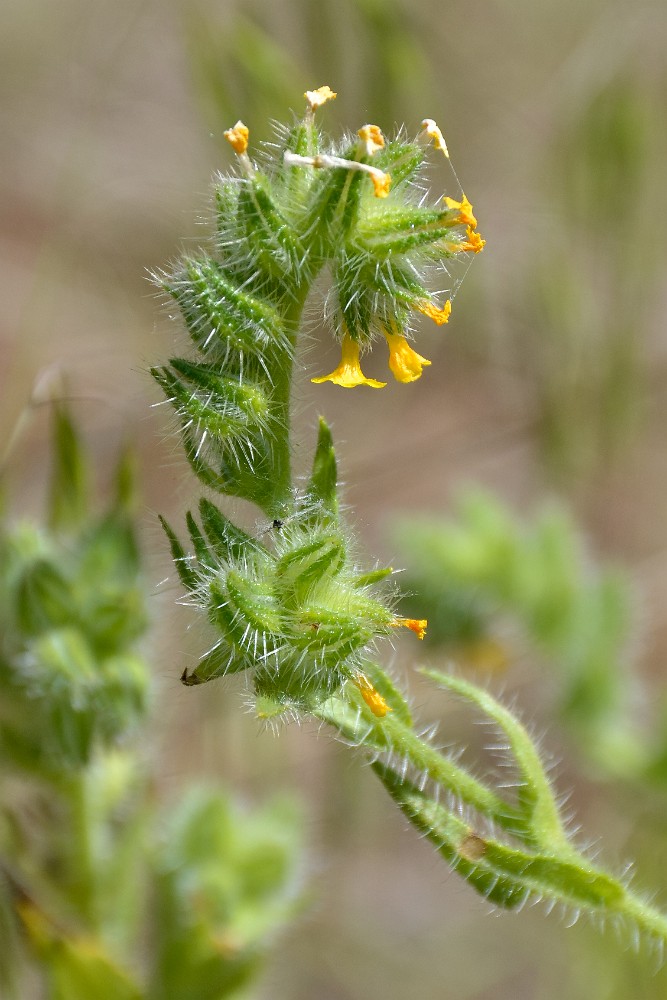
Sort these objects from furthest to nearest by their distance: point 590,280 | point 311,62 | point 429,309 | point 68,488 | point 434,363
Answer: point 434,363 → point 590,280 → point 311,62 → point 68,488 → point 429,309

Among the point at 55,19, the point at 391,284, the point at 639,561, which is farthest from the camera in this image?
the point at 55,19

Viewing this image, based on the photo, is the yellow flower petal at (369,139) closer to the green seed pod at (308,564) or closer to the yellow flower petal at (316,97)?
the yellow flower petal at (316,97)

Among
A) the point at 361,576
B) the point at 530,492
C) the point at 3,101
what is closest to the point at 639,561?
the point at 530,492

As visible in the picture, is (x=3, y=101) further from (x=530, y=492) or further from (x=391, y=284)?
(x=391, y=284)

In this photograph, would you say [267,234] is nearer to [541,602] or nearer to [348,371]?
[348,371]

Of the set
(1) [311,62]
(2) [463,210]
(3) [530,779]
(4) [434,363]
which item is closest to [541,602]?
(4) [434,363]

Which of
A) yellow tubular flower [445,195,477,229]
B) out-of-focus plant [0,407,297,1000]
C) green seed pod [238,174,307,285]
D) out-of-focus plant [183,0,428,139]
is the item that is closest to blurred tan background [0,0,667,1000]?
out-of-focus plant [183,0,428,139]

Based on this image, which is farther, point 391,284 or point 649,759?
point 649,759
